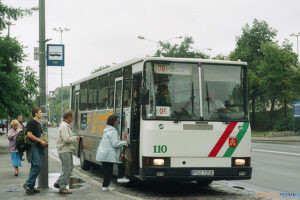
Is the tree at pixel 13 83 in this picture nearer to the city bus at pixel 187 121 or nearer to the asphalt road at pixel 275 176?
the asphalt road at pixel 275 176

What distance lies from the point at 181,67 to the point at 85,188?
3.30 metres

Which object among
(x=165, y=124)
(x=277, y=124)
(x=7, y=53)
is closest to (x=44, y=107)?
(x=165, y=124)

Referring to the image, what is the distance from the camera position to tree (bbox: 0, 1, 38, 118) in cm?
2655

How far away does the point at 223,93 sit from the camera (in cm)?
1013

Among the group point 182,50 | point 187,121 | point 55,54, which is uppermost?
point 182,50

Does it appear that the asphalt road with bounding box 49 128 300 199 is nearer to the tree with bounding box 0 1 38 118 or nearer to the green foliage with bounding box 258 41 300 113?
the tree with bounding box 0 1 38 118

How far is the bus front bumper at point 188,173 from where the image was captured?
374 inches

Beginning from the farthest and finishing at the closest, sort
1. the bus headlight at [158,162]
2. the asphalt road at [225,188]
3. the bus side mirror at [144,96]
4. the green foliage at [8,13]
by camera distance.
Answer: the green foliage at [8,13] → the asphalt road at [225,188] → the bus headlight at [158,162] → the bus side mirror at [144,96]

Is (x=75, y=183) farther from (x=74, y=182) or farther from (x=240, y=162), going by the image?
(x=240, y=162)

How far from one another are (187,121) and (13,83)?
61.7 feet

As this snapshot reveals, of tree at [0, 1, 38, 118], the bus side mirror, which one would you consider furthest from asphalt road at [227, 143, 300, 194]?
tree at [0, 1, 38, 118]

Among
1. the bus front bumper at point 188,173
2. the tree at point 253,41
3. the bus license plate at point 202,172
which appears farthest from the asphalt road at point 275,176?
the tree at point 253,41

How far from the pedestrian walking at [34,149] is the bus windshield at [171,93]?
6.98 ft

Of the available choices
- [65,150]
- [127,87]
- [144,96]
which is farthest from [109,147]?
[127,87]
